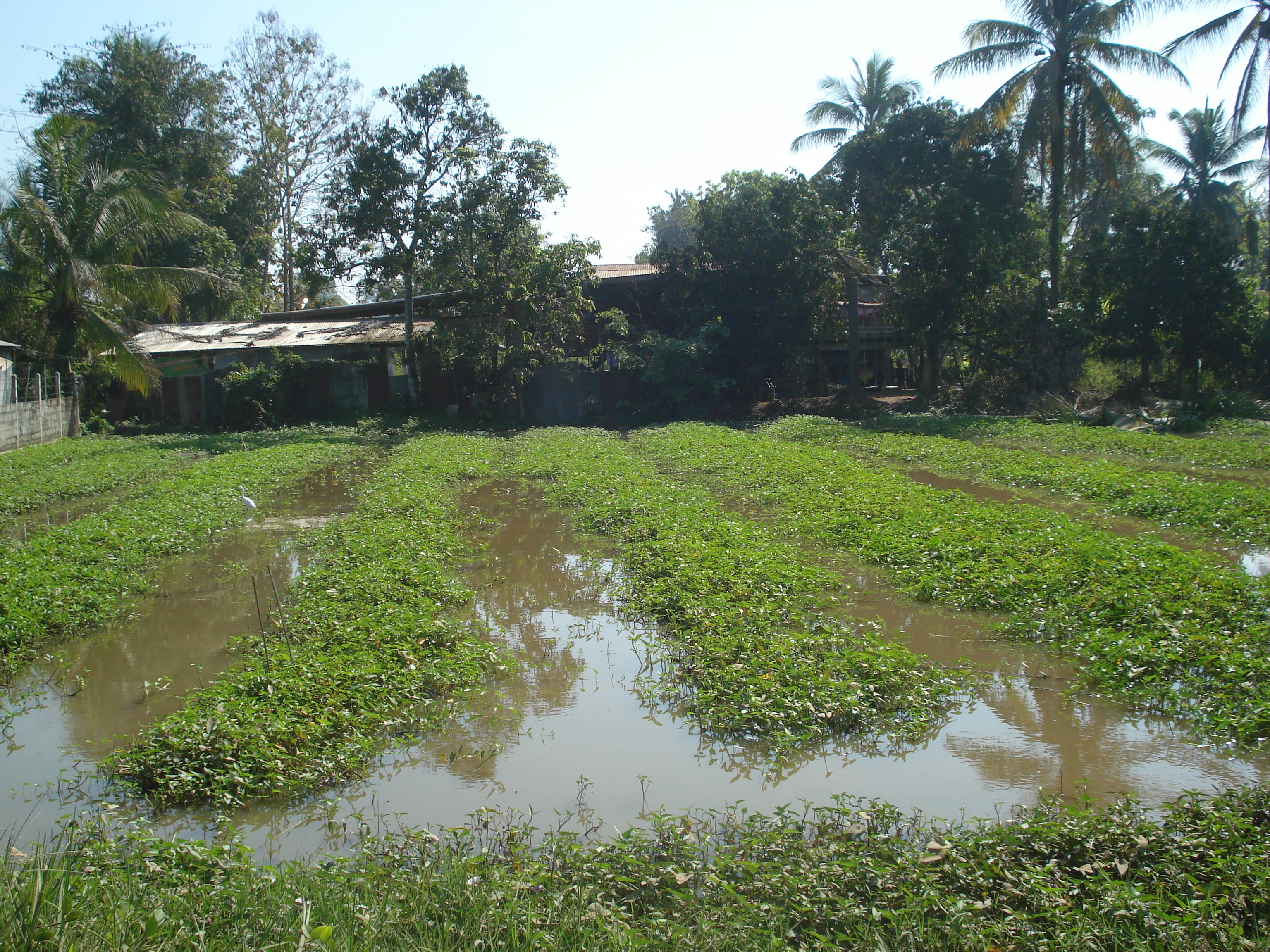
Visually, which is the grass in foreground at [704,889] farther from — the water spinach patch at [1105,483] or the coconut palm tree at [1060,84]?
the coconut palm tree at [1060,84]

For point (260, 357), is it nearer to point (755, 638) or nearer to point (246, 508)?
point (246, 508)

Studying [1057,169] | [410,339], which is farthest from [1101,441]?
[410,339]

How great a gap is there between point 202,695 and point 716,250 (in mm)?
26277

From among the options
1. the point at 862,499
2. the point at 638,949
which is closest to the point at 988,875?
the point at 638,949

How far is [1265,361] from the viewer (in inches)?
978

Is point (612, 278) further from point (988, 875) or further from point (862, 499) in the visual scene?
point (988, 875)

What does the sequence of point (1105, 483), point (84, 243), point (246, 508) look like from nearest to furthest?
1. point (1105, 483)
2. point (246, 508)
3. point (84, 243)

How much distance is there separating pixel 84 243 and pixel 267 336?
6335 millimetres

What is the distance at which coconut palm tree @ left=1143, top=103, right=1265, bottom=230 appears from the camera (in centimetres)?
4116

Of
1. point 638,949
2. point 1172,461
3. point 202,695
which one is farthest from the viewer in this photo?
point 1172,461

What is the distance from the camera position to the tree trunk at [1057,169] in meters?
26.2

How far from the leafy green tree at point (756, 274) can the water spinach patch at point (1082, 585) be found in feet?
53.6

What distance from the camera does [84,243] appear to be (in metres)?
23.8

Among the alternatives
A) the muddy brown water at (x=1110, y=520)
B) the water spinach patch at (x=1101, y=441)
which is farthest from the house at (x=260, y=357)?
the muddy brown water at (x=1110, y=520)
